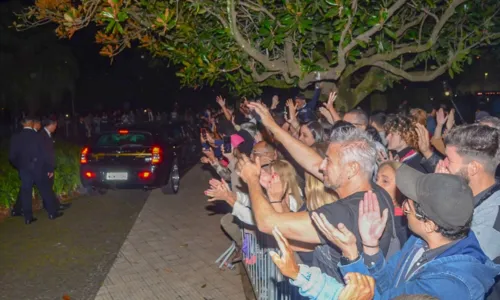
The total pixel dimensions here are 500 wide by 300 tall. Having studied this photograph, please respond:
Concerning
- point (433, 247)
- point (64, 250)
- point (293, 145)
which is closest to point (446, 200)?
point (433, 247)

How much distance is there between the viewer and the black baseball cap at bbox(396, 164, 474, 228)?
92.7 inches

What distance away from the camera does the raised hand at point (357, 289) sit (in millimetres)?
2182

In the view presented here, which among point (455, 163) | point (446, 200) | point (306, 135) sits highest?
point (446, 200)

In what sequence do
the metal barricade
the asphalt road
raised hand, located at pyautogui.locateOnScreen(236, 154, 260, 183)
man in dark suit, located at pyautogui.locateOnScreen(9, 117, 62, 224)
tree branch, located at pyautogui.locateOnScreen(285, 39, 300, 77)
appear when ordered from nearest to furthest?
raised hand, located at pyautogui.locateOnScreen(236, 154, 260, 183)
the metal barricade
tree branch, located at pyautogui.locateOnScreen(285, 39, 300, 77)
the asphalt road
man in dark suit, located at pyautogui.locateOnScreen(9, 117, 62, 224)

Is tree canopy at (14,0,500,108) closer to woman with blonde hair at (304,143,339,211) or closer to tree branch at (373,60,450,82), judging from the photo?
tree branch at (373,60,450,82)

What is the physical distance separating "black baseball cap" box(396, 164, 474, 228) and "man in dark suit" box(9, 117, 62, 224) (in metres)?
7.90

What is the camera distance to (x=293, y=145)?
3910mm

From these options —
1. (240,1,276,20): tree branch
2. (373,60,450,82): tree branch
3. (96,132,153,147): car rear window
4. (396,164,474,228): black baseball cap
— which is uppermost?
(240,1,276,20): tree branch

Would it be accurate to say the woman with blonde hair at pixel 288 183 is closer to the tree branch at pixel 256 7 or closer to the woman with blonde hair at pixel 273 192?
the woman with blonde hair at pixel 273 192

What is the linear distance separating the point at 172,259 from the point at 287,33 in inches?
149

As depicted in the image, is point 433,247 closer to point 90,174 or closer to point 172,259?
point 172,259

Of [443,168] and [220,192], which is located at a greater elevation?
[443,168]

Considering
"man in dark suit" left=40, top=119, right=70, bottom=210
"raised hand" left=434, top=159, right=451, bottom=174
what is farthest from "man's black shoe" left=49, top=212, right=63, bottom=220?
"raised hand" left=434, top=159, right=451, bottom=174

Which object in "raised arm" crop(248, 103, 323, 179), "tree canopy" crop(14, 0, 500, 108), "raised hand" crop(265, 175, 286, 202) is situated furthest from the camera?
"tree canopy" crop(14, 0, 500, 108)
